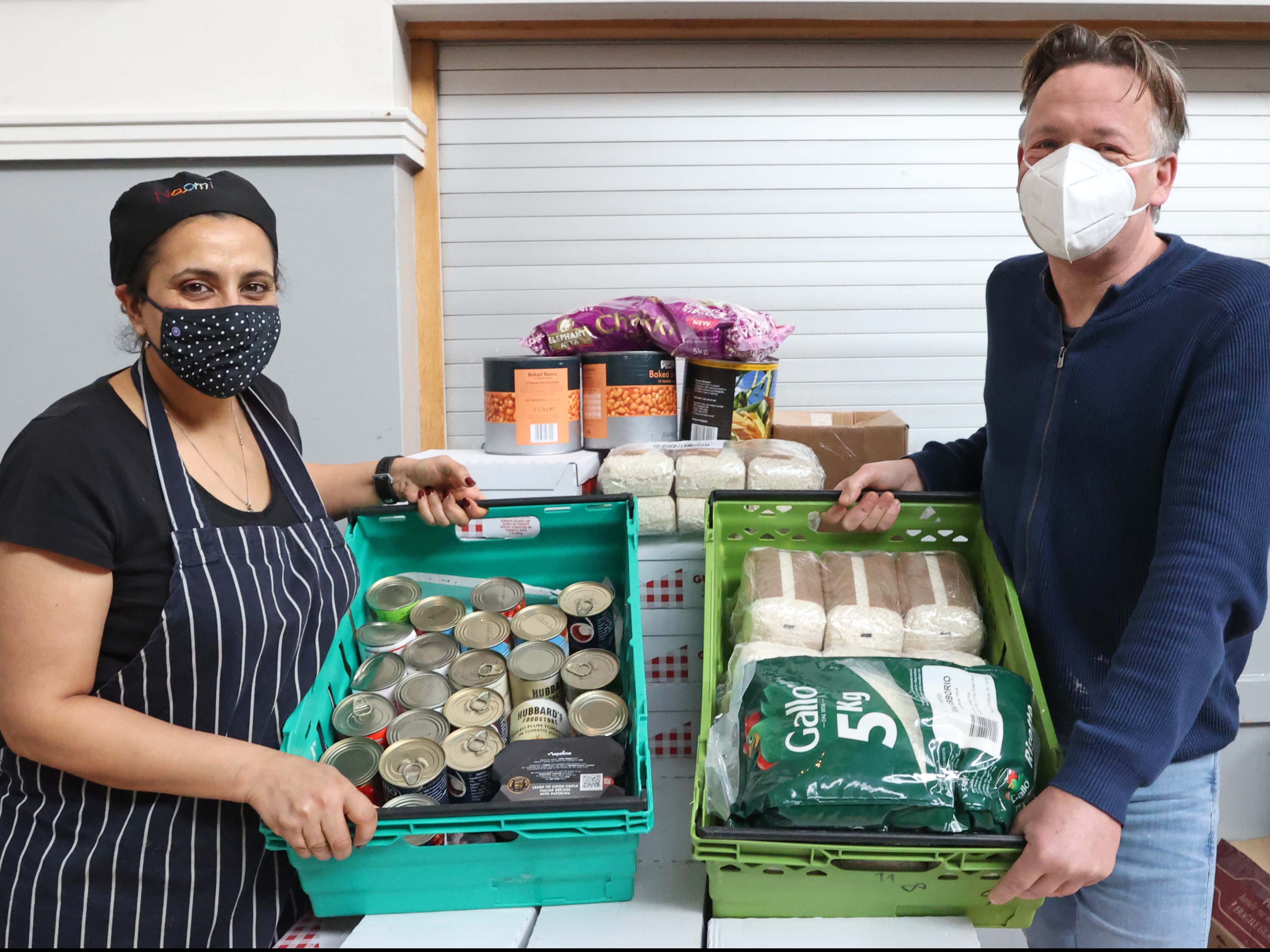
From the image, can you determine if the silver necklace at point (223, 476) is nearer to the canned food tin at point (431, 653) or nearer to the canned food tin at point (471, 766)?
the canned food tin at point (431, 653)

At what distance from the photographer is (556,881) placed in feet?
4.05

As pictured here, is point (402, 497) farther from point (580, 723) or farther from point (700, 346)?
point (700, 346)

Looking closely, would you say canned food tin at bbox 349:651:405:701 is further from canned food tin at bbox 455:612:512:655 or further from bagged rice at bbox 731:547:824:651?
bagged rice at bbox 731:547:824:651

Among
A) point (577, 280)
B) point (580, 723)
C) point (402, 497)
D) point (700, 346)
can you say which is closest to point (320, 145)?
point (577, 280)

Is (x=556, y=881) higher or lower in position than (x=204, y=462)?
lower

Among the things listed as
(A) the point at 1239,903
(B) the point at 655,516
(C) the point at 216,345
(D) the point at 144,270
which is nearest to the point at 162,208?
(D) the point at 144,270

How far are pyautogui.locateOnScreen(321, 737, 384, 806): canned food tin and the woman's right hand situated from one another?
13 cm

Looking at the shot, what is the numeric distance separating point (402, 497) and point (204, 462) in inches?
15.4

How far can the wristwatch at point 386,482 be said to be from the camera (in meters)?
1.74

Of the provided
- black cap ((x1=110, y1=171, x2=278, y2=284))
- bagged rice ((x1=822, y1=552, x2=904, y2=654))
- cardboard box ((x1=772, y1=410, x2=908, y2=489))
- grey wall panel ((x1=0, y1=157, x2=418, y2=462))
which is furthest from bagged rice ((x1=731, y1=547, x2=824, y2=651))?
grey wall panel ((x1=0, y1=157, x2=418, y2=462))

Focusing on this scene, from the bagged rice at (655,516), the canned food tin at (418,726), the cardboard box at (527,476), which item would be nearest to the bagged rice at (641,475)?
the bagged rice at (655,516)

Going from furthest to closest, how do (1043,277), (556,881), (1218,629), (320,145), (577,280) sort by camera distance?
(577,280) → (320,145) → (1043,277) → (556,881) → (1218,629)

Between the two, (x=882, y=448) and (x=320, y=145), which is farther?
(x=320, y=145)

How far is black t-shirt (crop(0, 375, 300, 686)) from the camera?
1178 millimetres
